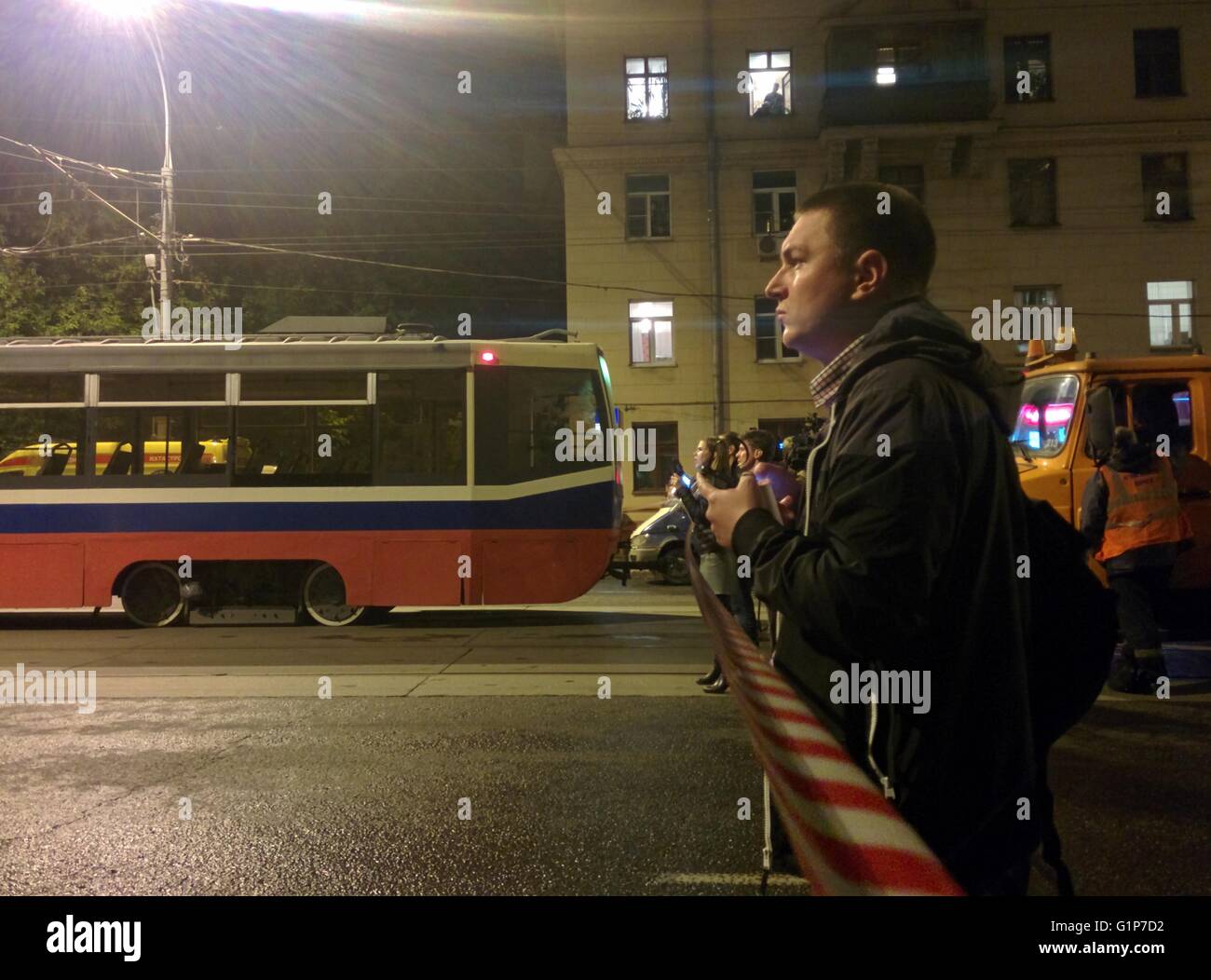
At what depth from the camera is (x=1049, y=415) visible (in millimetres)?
9586

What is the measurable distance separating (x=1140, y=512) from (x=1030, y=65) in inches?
962

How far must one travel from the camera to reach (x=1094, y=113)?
27469 millimetres

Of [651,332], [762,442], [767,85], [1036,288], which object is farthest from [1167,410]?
[767,85]

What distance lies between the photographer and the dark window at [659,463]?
27859 millimetres

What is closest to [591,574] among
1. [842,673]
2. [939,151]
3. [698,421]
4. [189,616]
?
[189,616]

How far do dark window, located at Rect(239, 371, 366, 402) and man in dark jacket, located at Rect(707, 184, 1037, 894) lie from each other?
11417 millimetres

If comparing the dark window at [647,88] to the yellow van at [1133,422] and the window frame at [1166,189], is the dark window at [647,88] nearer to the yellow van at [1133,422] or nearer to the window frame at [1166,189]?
the window frame at [1166,189]

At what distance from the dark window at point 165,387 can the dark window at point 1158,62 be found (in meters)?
25.5

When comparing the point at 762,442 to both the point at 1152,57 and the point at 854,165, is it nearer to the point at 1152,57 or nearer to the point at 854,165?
the point at 854,165

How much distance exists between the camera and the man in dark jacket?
5.00 feet

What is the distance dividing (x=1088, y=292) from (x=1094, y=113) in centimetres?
466

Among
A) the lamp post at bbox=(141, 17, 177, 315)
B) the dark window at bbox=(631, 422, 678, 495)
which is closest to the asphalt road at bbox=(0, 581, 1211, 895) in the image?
the lamp post at bbox=(141, 17, 177, 315)

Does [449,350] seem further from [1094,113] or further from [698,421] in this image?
[1094,113]

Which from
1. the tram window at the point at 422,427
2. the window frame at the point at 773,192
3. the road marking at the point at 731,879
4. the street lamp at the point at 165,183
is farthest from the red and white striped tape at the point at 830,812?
the window frame at the point at 773,192
